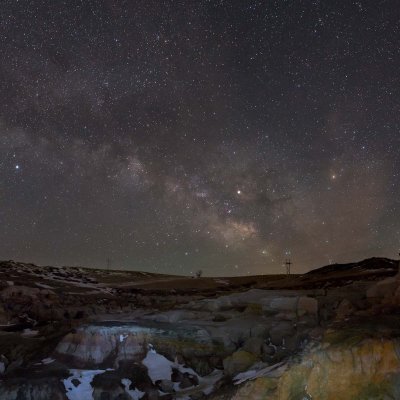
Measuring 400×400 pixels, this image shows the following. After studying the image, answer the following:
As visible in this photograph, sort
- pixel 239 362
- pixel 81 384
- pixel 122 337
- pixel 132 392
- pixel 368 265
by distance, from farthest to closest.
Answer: pixel 368 265
pixel 122 337
pixel 81 384
pixel 132 392
pixel 239 362

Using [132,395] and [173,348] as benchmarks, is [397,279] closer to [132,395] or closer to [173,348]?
[173,348]

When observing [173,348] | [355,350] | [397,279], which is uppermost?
[397,279]

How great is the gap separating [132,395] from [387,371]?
1120 centimetres

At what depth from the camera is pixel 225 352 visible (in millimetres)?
19984

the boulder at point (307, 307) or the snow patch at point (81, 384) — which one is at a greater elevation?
the boulder at point (307, 307)

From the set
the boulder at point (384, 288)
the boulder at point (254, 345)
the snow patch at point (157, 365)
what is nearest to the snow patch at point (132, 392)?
the snow patch at point (157, 365)

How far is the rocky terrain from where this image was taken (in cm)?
997

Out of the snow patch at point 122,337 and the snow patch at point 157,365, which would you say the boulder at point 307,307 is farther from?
the snow patch at point 122,337

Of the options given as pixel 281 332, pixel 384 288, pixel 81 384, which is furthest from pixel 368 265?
pixel 81 384

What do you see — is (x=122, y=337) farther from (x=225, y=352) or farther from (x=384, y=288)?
(x=384, y=288)

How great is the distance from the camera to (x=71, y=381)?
1798cm

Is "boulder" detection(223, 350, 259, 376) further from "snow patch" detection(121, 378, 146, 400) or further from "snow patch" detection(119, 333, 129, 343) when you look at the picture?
"snow patch" detection(119, 333, 129, 343)

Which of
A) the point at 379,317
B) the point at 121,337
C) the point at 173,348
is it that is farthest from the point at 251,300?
the point at 379,317

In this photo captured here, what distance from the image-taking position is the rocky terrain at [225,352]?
9.97 m
